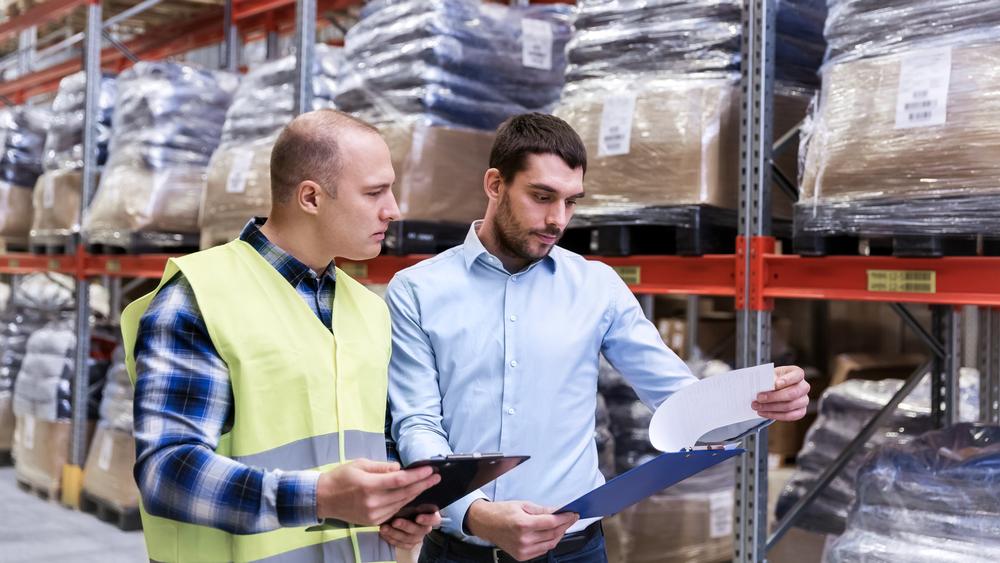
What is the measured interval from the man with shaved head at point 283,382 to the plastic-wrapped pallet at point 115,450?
5084 millimetres

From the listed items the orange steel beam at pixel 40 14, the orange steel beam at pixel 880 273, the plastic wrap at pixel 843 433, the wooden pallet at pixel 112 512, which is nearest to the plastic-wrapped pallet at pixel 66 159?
the orange steel beam at pixel 40 14

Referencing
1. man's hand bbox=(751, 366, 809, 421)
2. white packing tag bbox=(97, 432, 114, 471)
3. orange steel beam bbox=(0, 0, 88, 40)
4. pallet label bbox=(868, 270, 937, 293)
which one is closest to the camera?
man's hand bbox=(751, 366, 809, 421)

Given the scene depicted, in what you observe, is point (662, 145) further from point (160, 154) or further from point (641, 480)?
point (160, 154)

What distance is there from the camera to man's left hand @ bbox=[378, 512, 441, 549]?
2.00 m

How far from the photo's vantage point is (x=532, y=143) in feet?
8.45

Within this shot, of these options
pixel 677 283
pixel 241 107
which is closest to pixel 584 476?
pixel 677 283

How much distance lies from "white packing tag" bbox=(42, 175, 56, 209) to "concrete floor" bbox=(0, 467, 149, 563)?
213 cm

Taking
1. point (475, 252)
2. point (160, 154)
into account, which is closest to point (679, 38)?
point (475, 252)

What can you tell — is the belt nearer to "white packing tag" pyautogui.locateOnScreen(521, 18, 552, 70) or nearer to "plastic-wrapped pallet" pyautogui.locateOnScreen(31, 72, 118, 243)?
"white packing tag" pyautogui.locateOnScreen(521, 18, 552, 70)

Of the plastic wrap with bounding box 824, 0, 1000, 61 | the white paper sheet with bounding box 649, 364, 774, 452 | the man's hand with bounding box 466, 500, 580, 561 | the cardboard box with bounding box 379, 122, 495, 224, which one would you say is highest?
the plastic wrap with bounding box 824, 0, 1000, 61

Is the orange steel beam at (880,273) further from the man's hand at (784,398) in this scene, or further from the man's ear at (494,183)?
the man's ear at (494,183)

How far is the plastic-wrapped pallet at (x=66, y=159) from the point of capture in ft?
24.4

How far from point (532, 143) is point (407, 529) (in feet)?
3.29

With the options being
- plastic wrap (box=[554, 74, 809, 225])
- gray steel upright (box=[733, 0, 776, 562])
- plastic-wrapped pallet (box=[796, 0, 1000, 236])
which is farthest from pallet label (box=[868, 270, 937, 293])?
plastic wrap (box=[554, 74, 809, 225])
